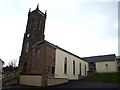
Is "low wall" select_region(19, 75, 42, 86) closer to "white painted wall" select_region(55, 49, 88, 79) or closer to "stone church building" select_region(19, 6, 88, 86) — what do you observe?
"stone church building" select_region(19, 6, 88, 86)

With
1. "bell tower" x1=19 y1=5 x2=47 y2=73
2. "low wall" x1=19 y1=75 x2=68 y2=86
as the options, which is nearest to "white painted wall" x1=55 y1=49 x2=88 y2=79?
"low wall" x1=19 y1=75 x2=68 y2=86

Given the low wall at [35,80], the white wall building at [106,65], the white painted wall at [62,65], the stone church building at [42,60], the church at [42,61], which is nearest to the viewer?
the low wall at [35,80]

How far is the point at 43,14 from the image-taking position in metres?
39.6

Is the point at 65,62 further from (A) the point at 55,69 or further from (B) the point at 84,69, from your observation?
(B) the point at 84,69

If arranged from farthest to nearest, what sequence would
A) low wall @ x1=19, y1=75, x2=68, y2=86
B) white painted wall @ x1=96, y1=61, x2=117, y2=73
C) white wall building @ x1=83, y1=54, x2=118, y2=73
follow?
white wall building @ x1=83, y1=54, x2=118, y2=73 → white painted wall @ x1=96, y1=61, x2=117, y2=73 → low wall @ x1=19, y1=75, x2=68, y2=86

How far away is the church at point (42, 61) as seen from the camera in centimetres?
→ 2325

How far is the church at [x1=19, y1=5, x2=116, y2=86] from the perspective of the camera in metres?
23.2

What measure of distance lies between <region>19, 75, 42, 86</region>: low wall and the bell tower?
258 inches

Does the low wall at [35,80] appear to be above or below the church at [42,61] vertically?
below

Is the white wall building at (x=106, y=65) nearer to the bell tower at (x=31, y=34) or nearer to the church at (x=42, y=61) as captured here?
the church at (x=42, y=61)

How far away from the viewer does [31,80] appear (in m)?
23.1

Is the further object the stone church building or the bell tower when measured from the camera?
the bell tower

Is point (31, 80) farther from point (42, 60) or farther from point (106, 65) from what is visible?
point (106, 65)

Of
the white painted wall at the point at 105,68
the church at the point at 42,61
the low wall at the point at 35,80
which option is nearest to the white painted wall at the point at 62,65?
the church at the point at 42,61
